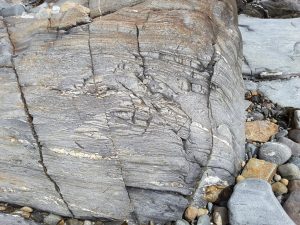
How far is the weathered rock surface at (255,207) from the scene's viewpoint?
393cm

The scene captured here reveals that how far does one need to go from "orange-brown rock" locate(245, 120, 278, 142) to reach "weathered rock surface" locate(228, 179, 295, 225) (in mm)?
932

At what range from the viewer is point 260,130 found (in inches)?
199

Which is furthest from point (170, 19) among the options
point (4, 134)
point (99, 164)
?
point (4, 134)

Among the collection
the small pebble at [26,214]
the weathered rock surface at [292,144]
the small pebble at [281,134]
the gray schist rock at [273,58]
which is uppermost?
the gray schist rock at [273,58]

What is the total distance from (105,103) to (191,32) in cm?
118

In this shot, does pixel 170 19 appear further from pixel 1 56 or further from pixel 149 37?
pixel 1 56

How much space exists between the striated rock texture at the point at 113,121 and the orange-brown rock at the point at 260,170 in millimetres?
247

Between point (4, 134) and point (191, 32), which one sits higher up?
point (191, 32)

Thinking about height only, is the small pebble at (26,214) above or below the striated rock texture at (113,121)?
below

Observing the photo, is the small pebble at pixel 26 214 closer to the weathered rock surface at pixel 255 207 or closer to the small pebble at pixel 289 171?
the weathered rock surface at pixel 255 207

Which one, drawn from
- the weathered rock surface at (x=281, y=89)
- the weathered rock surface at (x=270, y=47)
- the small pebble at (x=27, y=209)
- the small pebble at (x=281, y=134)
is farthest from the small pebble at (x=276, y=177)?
the small pebble at (x=27, y=209)

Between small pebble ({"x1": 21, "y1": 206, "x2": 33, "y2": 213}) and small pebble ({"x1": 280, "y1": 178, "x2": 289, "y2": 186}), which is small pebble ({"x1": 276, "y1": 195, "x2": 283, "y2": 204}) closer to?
small pebble ({"x1": 280, "y1": 178, "x2": 289, "y2": 186})

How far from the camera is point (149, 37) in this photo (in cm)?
432

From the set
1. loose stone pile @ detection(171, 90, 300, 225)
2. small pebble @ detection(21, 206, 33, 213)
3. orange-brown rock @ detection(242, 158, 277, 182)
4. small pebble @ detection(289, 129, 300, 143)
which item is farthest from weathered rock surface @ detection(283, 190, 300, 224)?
small pebble @ detection(21, 206, 33, 213)
